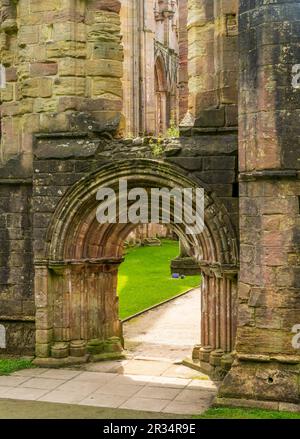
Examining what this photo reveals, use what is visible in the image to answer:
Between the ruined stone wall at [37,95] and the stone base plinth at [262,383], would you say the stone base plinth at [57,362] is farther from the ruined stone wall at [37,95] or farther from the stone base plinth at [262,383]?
the stone base plinth at [262,383]

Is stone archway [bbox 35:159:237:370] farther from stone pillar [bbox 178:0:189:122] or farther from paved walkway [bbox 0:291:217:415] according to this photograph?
stone pillar [bbox 178:0:189:122]

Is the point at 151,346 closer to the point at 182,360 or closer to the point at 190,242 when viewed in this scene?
the point at 182,360

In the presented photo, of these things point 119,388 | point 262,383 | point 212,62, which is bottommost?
point 119,388

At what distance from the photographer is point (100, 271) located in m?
12.7

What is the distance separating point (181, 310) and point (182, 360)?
547cm

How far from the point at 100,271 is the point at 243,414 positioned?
436cm

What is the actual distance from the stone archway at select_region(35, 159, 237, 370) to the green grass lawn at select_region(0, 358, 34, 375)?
26 cm

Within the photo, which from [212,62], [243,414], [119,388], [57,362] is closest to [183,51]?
[212,62]

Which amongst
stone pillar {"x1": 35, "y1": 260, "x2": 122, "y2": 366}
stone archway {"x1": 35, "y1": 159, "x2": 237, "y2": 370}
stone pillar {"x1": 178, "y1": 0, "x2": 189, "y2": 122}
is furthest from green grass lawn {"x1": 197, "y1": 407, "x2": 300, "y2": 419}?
stone pillar {"x1": 178, "y1": 0, "x2": 189, "y2": 122}

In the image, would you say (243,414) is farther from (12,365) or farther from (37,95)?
(37,95)

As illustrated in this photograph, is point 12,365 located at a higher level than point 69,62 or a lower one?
lower

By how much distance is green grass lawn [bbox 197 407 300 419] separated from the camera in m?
9.14

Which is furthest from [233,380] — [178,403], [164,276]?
[164,276]

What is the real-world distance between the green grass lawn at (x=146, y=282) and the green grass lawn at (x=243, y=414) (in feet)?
24.8
